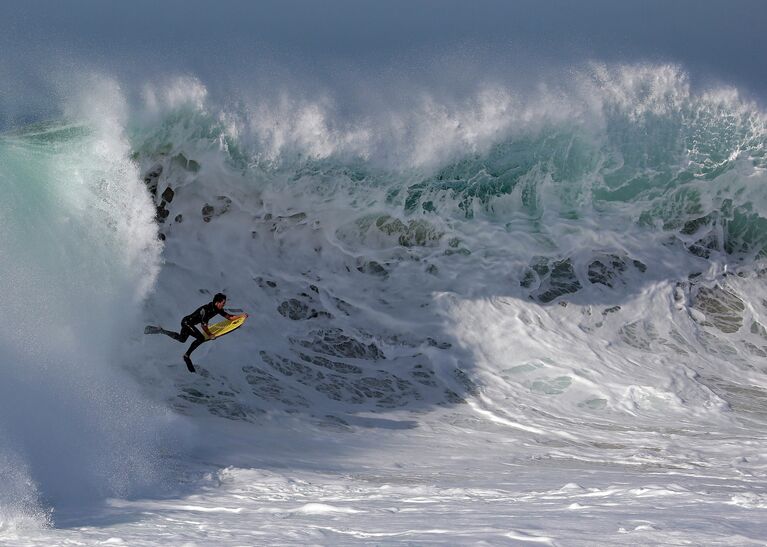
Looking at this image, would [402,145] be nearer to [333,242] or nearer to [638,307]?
[333,242]

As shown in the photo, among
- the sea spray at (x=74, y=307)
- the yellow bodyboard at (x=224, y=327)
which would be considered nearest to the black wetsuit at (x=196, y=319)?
the yellow bodyboard at (x=224, y=327)

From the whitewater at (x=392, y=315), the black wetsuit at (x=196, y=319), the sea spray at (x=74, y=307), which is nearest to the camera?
the whitewater at (x=392, y=315)

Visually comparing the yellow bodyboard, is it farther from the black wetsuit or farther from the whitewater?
the whitewater

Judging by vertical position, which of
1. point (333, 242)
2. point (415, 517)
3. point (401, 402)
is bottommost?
point (415, 517)

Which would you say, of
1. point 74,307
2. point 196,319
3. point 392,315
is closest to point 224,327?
point 196,319

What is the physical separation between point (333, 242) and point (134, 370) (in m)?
3.71

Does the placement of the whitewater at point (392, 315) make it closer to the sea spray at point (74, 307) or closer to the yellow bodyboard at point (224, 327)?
the sea spray at point (74, 307)

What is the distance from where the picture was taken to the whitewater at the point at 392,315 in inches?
260

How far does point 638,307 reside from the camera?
12.6 m

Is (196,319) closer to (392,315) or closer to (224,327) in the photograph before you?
(224,327)

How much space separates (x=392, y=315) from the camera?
12.1 metres

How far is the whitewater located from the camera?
6.61m

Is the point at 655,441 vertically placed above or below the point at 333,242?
below

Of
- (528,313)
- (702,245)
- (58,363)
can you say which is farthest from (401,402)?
(702,245)
